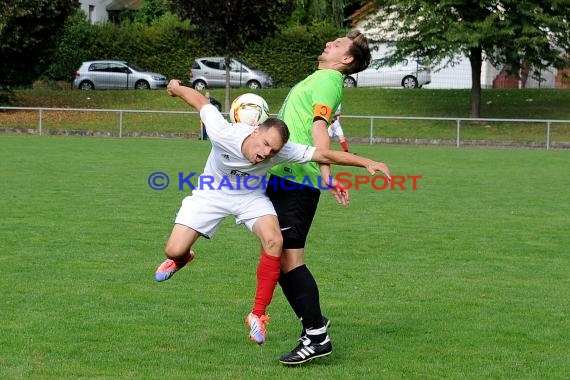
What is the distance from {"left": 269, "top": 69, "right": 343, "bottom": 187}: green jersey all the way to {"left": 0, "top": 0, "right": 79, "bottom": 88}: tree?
32534mm

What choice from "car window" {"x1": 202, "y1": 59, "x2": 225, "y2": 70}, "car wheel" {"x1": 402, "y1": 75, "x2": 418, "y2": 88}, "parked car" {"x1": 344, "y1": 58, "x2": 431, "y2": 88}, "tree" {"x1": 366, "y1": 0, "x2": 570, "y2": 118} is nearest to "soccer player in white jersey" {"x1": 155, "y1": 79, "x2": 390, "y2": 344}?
"tree" {"x1": 366, "y1": 0, "x2": 570, "y2": 118}

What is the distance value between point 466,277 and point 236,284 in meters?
2.12

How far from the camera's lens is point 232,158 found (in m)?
6.43

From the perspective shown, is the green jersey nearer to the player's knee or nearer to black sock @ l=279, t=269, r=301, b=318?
the player's knee

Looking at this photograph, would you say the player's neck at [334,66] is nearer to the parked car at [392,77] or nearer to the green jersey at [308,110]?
the green jersey at [308,110]

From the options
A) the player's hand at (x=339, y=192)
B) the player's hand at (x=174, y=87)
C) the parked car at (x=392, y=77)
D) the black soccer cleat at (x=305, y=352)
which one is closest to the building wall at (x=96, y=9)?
the parked car at (x=392, y=77)

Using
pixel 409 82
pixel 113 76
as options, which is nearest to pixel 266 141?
pixel 113 76

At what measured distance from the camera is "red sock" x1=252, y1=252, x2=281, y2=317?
6461 millimetres

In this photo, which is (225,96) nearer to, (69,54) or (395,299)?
(69,54)

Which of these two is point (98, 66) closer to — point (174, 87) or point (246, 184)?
point (174, 87)

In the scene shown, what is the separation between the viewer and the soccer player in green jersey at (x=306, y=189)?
6.48 m

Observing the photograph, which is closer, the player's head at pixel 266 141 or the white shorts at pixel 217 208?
the player's head at pixel 266 141

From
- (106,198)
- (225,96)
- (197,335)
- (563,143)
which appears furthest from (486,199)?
(225,96)

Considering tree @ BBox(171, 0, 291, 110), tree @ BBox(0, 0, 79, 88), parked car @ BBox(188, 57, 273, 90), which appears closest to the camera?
tree @ BBox(0, 0, 79, 88)
